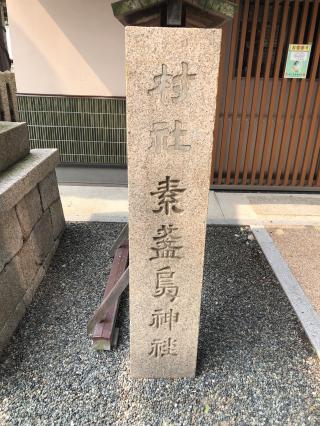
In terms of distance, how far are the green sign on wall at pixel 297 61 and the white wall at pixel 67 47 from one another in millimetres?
2362

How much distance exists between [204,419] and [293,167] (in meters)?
4.43

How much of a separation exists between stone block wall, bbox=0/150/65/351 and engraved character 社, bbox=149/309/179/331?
1185mm

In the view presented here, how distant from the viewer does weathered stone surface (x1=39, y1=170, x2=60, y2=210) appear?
11.9ft

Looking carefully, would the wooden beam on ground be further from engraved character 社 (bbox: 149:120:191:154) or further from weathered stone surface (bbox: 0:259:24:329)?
engraved character 社 (bbox: 149:120:191:154)

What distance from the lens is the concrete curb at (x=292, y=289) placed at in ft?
9.22

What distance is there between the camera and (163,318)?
2234mm

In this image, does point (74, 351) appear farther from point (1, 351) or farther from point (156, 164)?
point (156, 164)

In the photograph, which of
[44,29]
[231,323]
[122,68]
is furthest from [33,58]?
[231,323]

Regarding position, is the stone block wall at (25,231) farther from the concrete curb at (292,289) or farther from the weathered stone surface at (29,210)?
the concrete curb at (292,289)

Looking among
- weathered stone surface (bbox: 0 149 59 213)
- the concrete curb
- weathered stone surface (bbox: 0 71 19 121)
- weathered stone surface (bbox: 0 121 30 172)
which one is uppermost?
weathered stone surface (bbox: 0 71 19 121)

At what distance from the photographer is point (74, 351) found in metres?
2.62

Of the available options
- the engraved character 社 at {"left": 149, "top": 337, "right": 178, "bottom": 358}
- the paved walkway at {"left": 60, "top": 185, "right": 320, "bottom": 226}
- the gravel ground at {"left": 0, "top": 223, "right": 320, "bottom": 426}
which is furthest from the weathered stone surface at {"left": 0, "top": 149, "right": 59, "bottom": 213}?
the engraved character 社 at {"left": 149, "top": 337, "right": 178, "bottom": 358}

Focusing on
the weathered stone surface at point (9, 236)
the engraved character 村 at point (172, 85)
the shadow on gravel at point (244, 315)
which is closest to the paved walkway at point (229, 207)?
the shadow on gravel at point (244, 315)

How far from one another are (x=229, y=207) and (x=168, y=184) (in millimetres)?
3334
